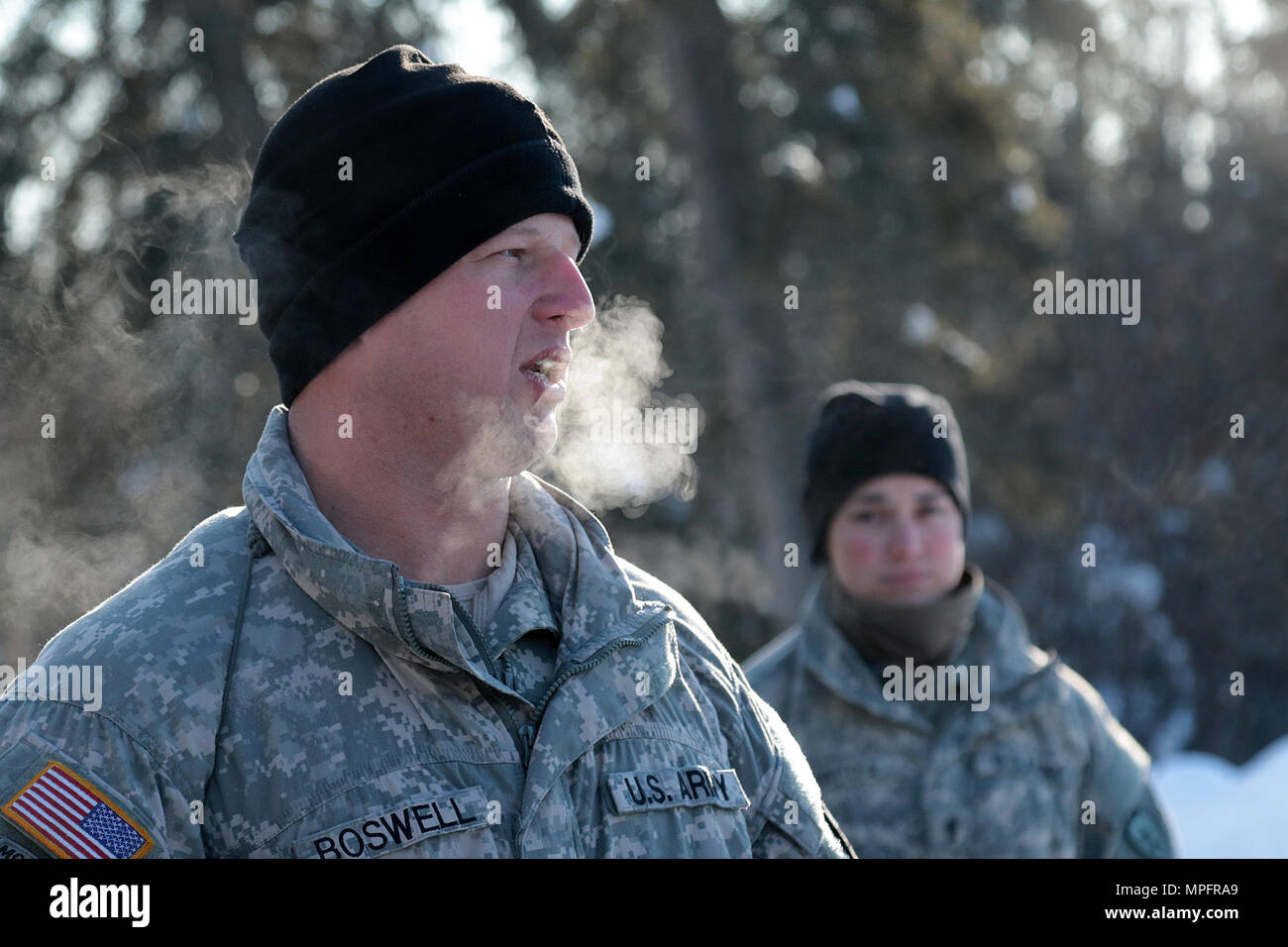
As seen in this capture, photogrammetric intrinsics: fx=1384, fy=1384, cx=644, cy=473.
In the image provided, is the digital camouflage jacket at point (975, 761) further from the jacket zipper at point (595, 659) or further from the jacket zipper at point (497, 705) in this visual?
the jacket zipper at point (497, 705)

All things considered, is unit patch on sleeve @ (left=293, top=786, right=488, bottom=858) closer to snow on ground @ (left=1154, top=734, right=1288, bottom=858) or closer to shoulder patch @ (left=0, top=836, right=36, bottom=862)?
shoulder patch @ (left=0, top=836, right=36, bottom=862)

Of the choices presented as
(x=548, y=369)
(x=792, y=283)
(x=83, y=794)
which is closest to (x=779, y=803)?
(x=548, y=369)

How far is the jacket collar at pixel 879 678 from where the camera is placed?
14.1 feet

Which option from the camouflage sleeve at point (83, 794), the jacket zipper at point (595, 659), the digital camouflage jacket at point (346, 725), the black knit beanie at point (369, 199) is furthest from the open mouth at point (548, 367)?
the camouflage sleeve at point (83, 794)

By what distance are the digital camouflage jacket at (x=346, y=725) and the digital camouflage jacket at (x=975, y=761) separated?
193 centimetres

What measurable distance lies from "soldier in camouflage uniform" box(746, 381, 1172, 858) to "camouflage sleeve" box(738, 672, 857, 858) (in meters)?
1.83

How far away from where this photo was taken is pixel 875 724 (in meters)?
4.30

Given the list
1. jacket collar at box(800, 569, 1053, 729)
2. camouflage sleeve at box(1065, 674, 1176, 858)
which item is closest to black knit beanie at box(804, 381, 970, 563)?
jacket collar at box(800, 569, 1053, 729)

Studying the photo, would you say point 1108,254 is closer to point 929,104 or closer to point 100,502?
point 929,104

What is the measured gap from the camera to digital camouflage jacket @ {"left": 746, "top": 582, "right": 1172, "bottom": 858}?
13.5 feet

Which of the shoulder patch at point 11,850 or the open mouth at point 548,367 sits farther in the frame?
the open mouth at point 548,367

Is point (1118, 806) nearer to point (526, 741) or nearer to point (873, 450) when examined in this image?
point (873, 450)
